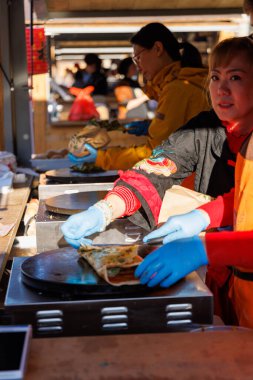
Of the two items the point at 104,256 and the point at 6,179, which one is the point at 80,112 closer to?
the point at 6,179

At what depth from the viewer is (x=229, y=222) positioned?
6.96ft

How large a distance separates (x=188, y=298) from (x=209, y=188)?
39.4 inches

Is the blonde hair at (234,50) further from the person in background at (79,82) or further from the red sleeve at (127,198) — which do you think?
the person in background at (79,82)

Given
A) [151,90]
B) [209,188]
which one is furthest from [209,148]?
[151,90]

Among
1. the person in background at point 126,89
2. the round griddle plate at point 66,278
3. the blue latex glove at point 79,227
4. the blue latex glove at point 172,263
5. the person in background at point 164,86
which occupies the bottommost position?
the person in background at point 126,89

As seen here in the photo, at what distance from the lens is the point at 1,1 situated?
4609 mm

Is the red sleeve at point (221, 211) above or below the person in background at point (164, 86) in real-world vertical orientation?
below

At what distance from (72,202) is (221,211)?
86 centimetres

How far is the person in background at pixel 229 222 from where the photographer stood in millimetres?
1544

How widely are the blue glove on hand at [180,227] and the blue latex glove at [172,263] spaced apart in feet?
1.10

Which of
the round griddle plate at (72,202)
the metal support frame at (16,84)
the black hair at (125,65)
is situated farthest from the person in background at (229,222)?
the black hair at (125,65)

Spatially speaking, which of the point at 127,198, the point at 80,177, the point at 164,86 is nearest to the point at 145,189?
the point at 127,198

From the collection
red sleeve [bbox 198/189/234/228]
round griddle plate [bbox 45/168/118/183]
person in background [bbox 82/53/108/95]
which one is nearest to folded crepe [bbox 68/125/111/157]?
round griddle plate [bbox 45/168/118/183]

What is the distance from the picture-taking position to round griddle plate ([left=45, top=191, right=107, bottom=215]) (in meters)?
2.55
